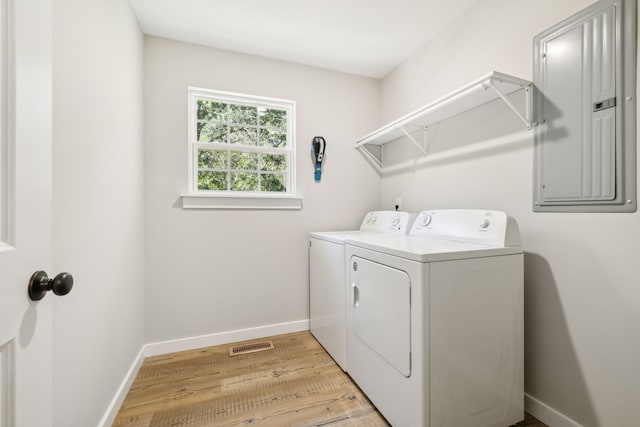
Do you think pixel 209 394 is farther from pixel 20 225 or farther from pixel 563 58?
pixel 563 58

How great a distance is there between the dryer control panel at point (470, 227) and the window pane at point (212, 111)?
1768 millimetres

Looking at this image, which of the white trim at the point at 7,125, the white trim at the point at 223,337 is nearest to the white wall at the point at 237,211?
the white trim at the point at 223,337

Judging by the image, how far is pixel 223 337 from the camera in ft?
7.21

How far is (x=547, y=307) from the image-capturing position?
4.50 feet

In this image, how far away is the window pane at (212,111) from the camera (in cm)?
225

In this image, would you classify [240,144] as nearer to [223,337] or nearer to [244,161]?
[244,161]

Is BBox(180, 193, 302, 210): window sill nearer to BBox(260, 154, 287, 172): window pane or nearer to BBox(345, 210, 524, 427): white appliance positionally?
BBox(260, 154, 287, 172): window pane

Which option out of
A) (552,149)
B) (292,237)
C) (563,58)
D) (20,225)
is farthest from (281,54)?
(20,225)

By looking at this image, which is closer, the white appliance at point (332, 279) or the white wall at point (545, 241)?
the white wall at point (545, 241)

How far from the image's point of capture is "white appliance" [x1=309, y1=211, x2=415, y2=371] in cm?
183

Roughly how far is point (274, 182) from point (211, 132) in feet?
2.14

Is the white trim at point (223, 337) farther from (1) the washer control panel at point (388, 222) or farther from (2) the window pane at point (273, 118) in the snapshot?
(2) the window pane at point (273, 118)

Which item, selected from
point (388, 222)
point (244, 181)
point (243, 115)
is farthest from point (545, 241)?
point (243, 115)

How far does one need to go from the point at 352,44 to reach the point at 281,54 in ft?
1.93
